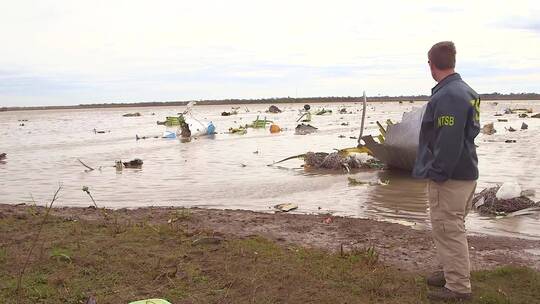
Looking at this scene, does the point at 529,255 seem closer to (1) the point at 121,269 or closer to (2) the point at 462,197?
(2) the point at 462,197

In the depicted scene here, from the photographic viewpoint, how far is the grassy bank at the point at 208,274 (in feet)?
14.4

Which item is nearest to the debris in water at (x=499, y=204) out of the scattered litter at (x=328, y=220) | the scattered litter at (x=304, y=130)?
the scattered litter at (x=328, y=220)

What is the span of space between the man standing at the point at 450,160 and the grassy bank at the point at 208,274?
33 centimetres

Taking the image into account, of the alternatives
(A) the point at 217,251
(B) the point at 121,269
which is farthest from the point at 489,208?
(B) the point at 121,269

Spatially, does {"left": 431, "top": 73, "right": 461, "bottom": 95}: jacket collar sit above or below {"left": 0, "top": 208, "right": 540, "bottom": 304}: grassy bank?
above

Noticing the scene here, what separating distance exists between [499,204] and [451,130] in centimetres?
510

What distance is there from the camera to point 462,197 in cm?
430

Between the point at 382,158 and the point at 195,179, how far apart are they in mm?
4721

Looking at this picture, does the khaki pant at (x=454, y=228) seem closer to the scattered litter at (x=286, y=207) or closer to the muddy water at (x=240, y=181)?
the muddy water at (x=240, y=181)

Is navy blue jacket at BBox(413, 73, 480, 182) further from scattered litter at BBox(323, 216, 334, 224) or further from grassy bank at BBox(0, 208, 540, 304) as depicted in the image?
scattered litter at BBox(323, 216, 334, 224)

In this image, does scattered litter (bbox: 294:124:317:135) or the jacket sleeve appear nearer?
the jacket sleeve

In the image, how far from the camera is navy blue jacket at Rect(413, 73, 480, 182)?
414cm

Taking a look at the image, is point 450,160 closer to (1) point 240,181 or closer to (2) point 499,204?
(2) point 499,204

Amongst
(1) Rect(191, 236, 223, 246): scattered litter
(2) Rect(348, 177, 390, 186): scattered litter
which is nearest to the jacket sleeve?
(1) Rect(191, 236, 223, 246): scattered litter
